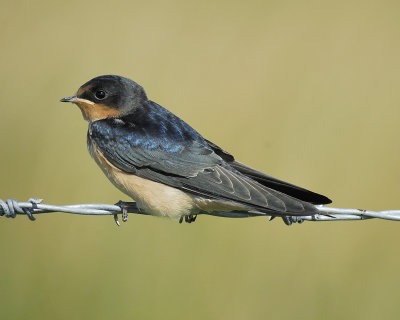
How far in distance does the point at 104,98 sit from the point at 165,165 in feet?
2.02

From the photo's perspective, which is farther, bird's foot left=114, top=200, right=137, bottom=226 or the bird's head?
the bird's head

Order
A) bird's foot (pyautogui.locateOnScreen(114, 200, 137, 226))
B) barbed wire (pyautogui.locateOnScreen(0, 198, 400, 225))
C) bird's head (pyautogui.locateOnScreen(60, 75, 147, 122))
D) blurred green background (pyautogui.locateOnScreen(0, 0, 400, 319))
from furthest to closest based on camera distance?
blurred green background (pyautogui.locateOnScreen(0, 0, 400, 319)), bird's head (pyautogui.locateOnScreen(60, 75, 147, 122)), bird's foot (pyautogui.locateOnScreen(114, 200, 137, 226)), barbed wire (pyautogui.locateOnScreen(0, 198, 400, 225))

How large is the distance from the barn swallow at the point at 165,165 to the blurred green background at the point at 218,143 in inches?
27.1

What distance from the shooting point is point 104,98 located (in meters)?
3.97

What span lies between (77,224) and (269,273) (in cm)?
130

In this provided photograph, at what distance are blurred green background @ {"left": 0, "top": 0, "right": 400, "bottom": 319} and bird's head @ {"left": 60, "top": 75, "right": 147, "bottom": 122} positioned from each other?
87 centimetres

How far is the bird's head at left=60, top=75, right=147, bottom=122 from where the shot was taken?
3.97m

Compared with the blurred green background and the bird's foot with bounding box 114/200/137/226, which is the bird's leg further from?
the blurred green background

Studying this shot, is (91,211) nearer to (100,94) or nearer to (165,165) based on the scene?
(165,165)

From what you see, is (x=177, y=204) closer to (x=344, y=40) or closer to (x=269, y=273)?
(x=269, y=273)

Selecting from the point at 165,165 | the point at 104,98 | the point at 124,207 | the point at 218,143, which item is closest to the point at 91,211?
the point at 124,207

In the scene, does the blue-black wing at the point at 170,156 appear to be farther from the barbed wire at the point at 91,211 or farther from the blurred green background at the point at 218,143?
the blurred green background at the point at 218,143

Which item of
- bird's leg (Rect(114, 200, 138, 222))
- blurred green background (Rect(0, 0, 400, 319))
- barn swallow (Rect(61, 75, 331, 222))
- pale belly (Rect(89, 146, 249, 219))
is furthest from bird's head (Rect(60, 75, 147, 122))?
blurred green background (Rect(0, 0, 400, 319))

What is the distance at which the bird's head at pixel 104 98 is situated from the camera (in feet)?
13.0
